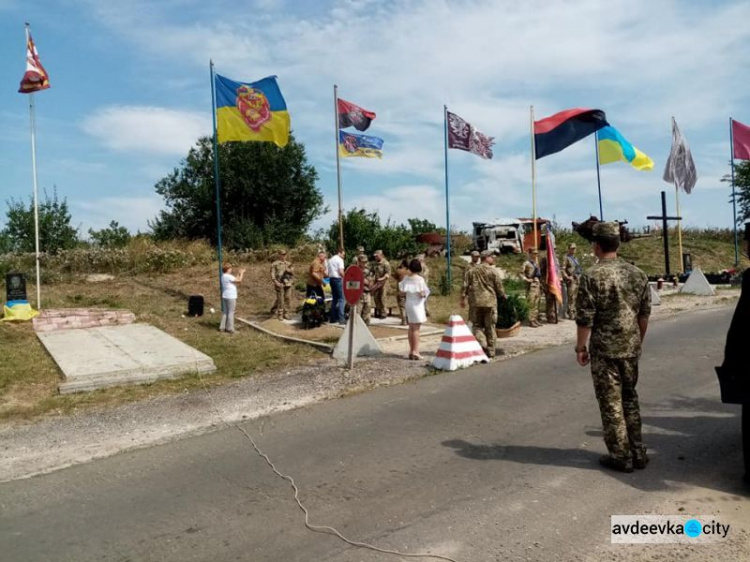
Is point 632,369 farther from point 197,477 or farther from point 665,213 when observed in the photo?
point 665,213

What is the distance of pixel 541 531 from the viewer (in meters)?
3.92

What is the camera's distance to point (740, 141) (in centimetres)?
2627

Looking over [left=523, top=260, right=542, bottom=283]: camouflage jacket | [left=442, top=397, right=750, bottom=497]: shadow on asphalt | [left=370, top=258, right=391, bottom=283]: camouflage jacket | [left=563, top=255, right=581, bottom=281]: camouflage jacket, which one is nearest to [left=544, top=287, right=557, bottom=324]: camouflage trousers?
[left=523, top=260, right=542, bottom=283]: camouflage jacket

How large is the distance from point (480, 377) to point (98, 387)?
17.9 ft

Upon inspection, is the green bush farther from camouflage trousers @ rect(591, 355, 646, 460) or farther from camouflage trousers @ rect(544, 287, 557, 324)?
camouflage trousers @ rect(591, 355, 646, 460)

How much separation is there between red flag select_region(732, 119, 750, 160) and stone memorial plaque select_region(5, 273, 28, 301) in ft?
87.8

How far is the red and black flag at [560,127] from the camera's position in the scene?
16.8 m

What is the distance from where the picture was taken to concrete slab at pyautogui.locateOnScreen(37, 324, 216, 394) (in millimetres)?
8953

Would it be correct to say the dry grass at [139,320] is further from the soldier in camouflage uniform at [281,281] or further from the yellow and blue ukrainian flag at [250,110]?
the yellow and blue ukrainian flag at [250,110]

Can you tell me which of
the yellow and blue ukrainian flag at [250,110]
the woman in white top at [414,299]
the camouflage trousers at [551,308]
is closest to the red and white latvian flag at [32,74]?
the yellow and blue ukrainian flag at [250,110]

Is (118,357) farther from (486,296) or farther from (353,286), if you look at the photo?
(486,296)

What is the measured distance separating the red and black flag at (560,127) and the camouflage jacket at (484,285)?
7.78m

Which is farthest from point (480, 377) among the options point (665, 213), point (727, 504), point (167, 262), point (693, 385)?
point (665, 213)

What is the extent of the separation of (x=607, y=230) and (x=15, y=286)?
44.1 feet
